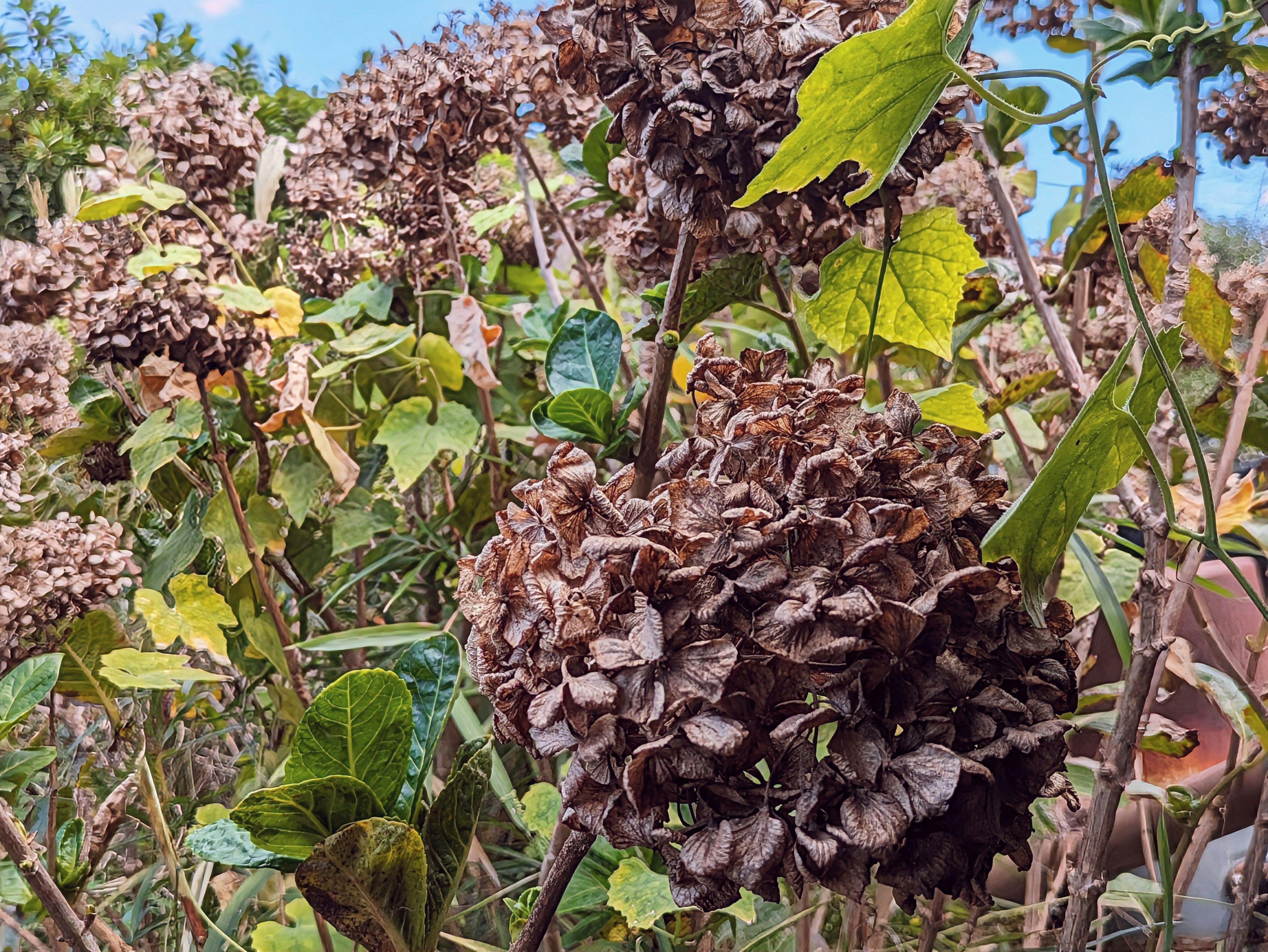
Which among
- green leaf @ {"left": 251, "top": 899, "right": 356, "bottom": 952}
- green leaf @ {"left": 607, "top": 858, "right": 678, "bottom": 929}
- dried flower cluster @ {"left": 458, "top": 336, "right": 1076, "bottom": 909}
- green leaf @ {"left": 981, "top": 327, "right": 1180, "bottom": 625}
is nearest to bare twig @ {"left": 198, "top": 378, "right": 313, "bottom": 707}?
green leaf @ {"left": 251, "top": 899, "right": 356, "bottom": 952}

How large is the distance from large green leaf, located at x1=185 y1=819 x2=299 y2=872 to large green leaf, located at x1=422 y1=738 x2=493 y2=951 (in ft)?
0.17

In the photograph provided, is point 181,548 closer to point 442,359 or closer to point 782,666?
point 442,359

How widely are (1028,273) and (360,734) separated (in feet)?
1.37

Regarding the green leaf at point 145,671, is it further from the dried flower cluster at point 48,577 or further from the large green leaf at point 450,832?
the large green leaf at point 450,832

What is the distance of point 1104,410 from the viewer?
29cm

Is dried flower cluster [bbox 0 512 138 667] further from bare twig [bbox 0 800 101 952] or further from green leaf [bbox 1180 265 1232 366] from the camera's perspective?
green leaf [bbox 1180 265 1232 366]

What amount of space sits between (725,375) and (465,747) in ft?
0.62

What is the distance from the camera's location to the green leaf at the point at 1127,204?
479 millimetres

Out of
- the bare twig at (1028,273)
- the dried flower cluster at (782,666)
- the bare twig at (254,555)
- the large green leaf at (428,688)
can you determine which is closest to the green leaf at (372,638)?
the bare twig at (254,555)

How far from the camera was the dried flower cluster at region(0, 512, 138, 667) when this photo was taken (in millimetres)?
469

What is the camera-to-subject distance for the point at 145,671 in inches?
21.8

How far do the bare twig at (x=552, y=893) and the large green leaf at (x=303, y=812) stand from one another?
2.7 inches

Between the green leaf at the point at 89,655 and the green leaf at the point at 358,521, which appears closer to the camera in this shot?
the green leaf at the point at 89,655

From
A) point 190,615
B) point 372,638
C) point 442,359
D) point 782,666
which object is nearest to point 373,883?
point 782,666
